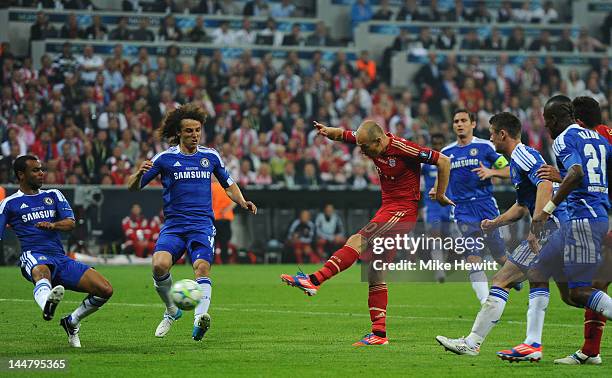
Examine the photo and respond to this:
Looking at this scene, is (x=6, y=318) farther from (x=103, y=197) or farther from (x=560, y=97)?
(x=103, y=197)

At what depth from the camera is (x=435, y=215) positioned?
20641 millimetres

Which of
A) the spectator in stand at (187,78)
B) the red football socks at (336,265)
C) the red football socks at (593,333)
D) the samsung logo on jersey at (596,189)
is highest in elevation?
the samsung logo on jersey at (596,189)

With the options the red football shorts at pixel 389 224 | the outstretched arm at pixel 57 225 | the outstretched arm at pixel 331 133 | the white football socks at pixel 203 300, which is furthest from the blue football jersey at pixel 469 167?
the outstretched arm at pixel 57 225

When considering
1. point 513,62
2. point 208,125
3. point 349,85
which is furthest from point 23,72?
point 513,62

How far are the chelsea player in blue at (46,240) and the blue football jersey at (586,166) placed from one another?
15.1ft

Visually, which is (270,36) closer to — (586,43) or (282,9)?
(282,9)

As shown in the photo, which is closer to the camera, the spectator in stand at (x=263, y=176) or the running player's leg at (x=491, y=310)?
the running player's leg at (x=491, y=310)

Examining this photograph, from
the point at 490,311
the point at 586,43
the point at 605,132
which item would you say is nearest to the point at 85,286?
the point at 490,311

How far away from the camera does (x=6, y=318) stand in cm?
1390

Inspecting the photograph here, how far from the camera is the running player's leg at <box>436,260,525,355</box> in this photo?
10203 millimetres

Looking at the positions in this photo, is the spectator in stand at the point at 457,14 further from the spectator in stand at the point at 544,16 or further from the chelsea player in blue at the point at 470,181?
the chelsea player in blue at the point at 470,181

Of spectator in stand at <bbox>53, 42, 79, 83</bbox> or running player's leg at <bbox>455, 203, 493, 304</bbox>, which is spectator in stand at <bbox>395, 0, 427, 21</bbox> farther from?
running player's leg at <bbox>455, 203, 493, 304</bbox>

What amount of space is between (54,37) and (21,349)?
2048 centimetres

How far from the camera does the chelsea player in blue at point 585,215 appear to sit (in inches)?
384
